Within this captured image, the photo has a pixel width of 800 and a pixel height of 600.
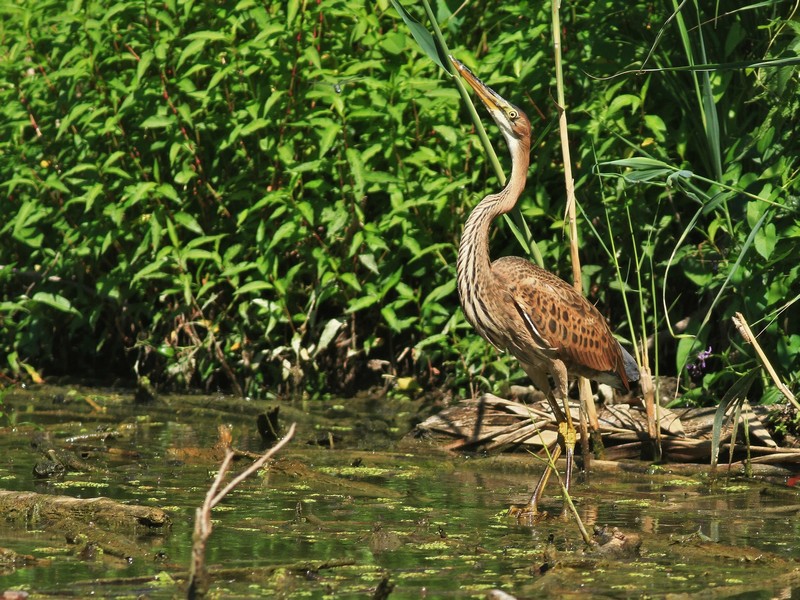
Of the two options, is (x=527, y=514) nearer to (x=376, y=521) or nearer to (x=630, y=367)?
(x=376, y=521)

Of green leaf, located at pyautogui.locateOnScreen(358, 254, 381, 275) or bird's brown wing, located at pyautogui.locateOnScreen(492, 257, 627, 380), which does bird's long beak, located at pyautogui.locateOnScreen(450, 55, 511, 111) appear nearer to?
bird's brown wing, located at pyautogui.locateOnScreen(492, 257, 627, 380)

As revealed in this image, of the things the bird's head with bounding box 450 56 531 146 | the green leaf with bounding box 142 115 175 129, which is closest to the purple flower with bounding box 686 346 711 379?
the bird's head with bounding box 450 56 531 146

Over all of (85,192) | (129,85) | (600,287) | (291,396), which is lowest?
(291,396)

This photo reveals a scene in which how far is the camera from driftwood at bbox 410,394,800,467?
7.07 meters

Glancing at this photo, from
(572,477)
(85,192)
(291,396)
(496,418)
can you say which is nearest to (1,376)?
(85,192)

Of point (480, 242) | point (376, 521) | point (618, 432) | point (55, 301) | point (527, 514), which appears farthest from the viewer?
point (55, 301)

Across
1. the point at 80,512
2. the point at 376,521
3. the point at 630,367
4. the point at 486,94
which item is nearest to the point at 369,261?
the point at 486,94

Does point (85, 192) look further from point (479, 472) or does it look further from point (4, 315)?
point (479, 472)

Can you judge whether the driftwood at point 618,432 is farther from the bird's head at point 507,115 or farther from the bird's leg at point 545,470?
the bird's head at point 507,115

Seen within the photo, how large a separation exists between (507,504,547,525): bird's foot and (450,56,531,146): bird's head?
217 centimetres

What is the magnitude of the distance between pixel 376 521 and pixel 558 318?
5.53ft

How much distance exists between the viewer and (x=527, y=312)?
6.48m

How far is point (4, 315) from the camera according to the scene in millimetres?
10555

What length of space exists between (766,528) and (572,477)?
1616 mm
